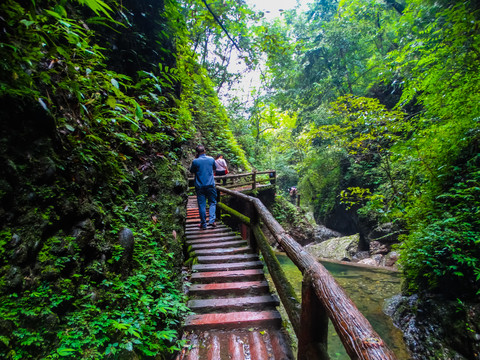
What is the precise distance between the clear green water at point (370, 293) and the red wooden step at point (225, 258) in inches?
91.6

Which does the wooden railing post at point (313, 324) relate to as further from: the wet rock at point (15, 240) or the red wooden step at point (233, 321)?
the wet rock at point (15, 240)

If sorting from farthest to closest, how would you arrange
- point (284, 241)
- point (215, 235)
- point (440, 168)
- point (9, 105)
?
1. point (215, 235)
2. point (440, 168)
3. point (284, 241)
4. point (9, 105)

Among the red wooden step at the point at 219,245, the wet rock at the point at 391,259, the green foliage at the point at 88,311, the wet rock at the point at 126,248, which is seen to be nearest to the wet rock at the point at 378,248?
the wet rock at the point at 391,259

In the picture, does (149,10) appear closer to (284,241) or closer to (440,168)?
(284,241)

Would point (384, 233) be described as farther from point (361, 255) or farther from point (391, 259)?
point (391, 259)

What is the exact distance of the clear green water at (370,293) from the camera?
4.10m

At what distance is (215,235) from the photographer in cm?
526

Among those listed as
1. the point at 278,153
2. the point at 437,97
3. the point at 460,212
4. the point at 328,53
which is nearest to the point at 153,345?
the point at 460,212

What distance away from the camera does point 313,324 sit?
1.70 meters

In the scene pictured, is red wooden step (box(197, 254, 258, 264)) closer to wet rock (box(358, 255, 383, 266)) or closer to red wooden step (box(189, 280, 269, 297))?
red wooden step (box(189, 280, 269, 297))

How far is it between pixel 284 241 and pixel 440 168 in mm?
4215

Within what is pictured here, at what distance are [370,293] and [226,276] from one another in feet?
16.0

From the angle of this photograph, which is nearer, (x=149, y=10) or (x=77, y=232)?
(x=77, y=232)

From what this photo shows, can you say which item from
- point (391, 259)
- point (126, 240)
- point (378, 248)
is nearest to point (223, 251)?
point (126, 240)
